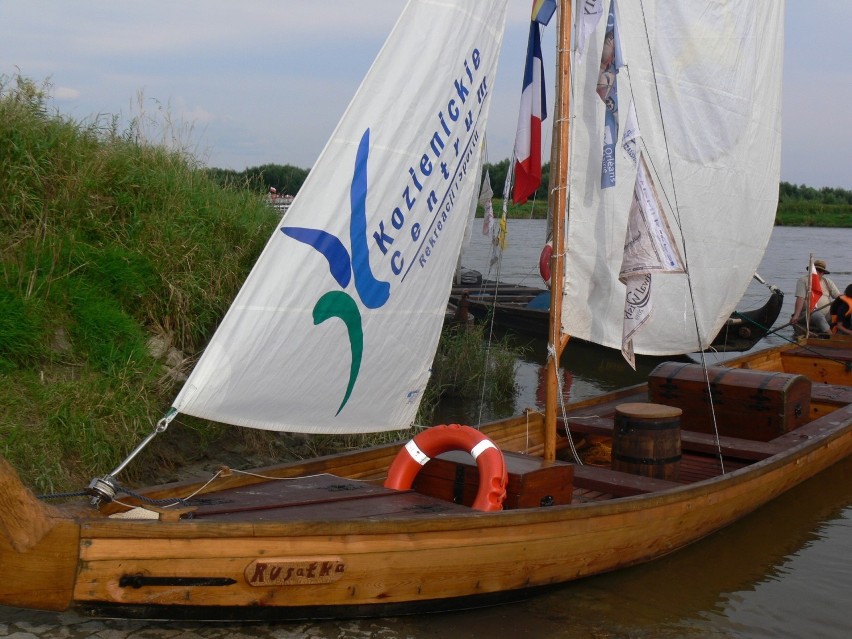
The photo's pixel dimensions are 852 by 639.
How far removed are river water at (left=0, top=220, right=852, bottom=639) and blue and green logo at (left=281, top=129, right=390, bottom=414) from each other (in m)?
1.61

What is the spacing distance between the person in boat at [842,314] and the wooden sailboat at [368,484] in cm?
735

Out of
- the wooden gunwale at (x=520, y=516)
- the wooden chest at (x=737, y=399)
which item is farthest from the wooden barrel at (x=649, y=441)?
the wooden chest at (x=737, y=399)

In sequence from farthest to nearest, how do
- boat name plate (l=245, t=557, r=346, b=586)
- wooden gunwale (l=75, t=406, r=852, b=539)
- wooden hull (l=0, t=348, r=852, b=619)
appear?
boat name plate (l=245, t=557, r=346, b=586) < wooden gunwale (l=75, t=406, r=852, b=539) < wooden hull (l=0, t=348, r=852, b=619)

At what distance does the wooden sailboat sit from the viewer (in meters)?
4.01

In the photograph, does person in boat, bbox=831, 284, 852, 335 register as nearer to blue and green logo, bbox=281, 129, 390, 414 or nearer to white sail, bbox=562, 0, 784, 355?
white sail, bbox=562, 0, 784, 355

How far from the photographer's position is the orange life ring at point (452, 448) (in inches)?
200

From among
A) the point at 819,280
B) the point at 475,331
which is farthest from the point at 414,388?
the point at 819,280

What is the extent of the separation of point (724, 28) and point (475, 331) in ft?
16.0

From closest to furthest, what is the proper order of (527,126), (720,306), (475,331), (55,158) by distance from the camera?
(527,126) → (55,158) → (720,306) → (475,331)

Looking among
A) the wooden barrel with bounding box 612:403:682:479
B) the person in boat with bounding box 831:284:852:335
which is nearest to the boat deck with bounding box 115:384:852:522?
the wooden barrel with bounding box 612:403:682:479

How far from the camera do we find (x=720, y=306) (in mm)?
9312

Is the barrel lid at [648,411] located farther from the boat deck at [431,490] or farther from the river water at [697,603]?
the river water at [697,603]

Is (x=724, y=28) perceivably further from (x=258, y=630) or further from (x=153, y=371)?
(x=258, y=630)

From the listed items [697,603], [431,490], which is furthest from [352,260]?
[697,603]
